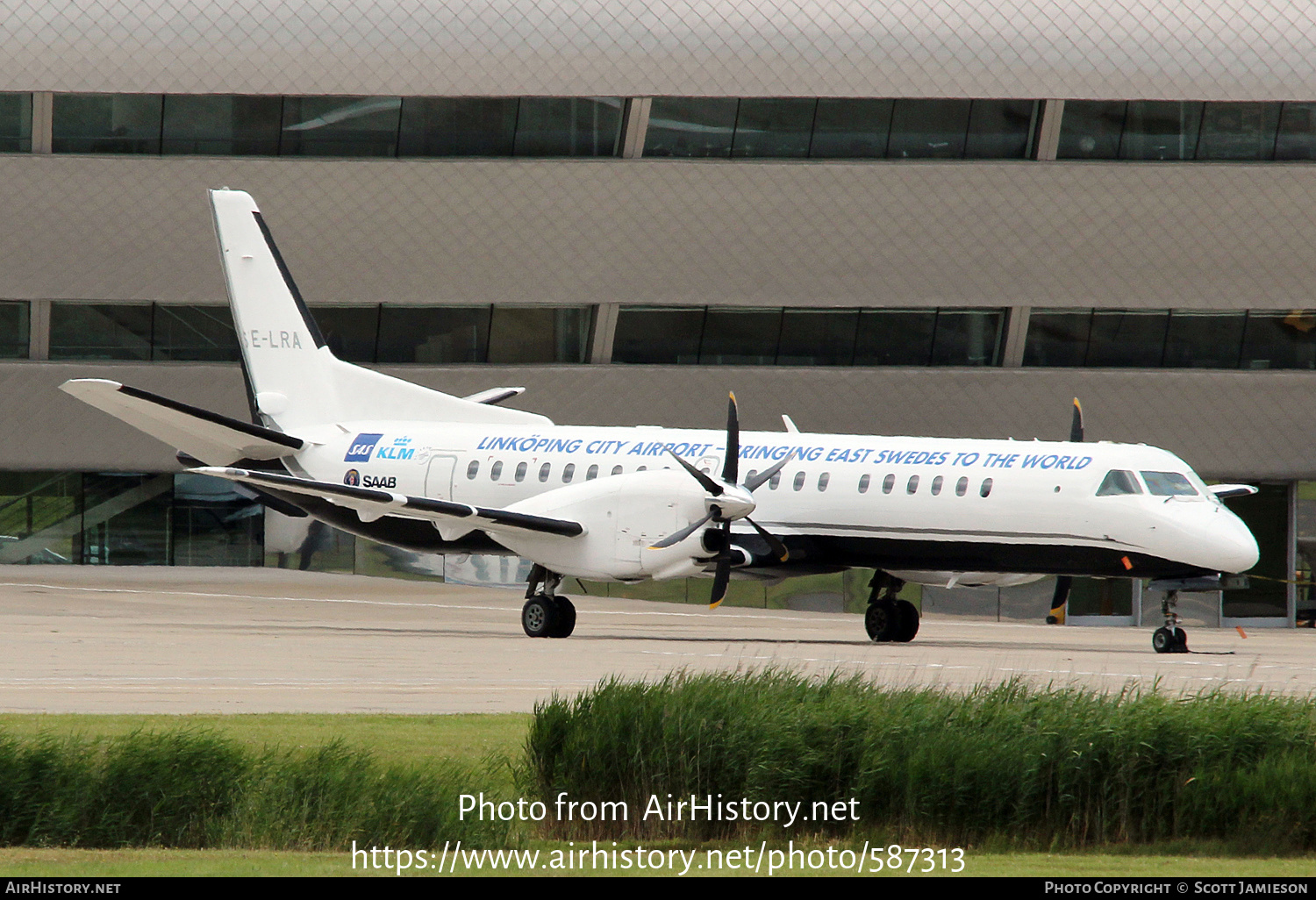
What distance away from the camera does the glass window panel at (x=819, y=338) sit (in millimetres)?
43406

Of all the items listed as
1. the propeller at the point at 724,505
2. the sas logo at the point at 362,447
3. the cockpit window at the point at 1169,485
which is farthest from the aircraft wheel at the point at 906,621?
the sas logo at the point at 362,447

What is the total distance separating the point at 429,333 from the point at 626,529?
17779mm

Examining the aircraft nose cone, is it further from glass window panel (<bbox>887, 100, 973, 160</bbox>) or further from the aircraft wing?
glass window panel (<bbox>887, 100, 973, 160</bbox>)

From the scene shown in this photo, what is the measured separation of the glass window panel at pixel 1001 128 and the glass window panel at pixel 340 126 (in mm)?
14230

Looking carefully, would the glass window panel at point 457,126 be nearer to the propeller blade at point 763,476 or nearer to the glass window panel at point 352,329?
the glass window panel at point 352,329

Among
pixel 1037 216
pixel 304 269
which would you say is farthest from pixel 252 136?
pixel 1037 216

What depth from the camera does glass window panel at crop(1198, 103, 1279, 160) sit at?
140 ft

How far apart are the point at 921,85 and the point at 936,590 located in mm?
12489

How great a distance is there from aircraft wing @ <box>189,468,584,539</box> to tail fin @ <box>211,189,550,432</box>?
16.0 feet

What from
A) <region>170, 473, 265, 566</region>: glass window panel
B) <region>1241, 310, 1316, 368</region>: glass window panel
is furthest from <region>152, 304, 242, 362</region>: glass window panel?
<region>1241, 310, 1316, 368</region>: glass window panel

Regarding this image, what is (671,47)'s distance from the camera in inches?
1676
